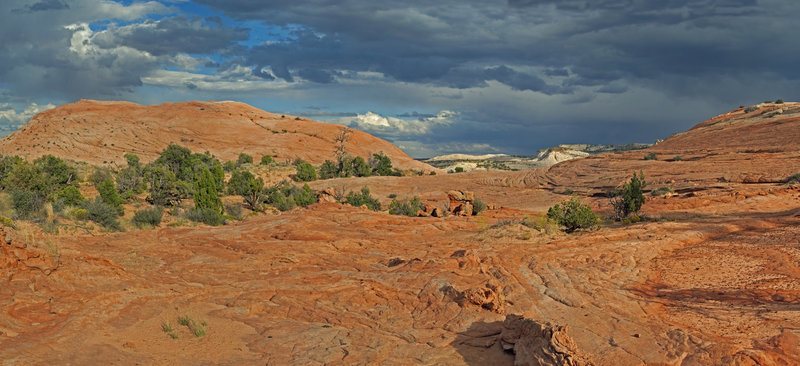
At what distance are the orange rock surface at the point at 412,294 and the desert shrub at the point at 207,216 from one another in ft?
15.7

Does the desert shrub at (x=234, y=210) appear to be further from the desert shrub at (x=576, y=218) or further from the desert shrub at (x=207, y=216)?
the desert shrub at (x=576, y=218)

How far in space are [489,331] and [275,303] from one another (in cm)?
508

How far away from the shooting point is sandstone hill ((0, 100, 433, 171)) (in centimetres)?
7938

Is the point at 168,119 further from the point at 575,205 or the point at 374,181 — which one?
the point at 575,205

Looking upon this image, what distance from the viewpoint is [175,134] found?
89375mm

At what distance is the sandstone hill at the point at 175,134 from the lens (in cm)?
7938

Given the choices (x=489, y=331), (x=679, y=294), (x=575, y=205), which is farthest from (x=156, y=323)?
(x=575, y=205)

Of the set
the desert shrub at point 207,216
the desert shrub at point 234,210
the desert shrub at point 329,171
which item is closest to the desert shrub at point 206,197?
the desert shrub at point 207,216

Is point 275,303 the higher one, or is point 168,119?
point 168,119

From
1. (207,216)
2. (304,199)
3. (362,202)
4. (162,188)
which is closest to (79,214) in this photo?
(207,216)

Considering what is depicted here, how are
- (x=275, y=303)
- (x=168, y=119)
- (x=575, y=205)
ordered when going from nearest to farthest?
(x=275, y=303) → (x=575, y=205) → (x=168, y=119)

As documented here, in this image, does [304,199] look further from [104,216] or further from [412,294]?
[412,294]

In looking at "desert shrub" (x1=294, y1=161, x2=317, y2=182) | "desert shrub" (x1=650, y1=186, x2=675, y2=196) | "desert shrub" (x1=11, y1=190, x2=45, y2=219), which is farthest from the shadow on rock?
"desert shrub" (x1=294, y1=161, x2=317, y2=182)

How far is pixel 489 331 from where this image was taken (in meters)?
10.4
